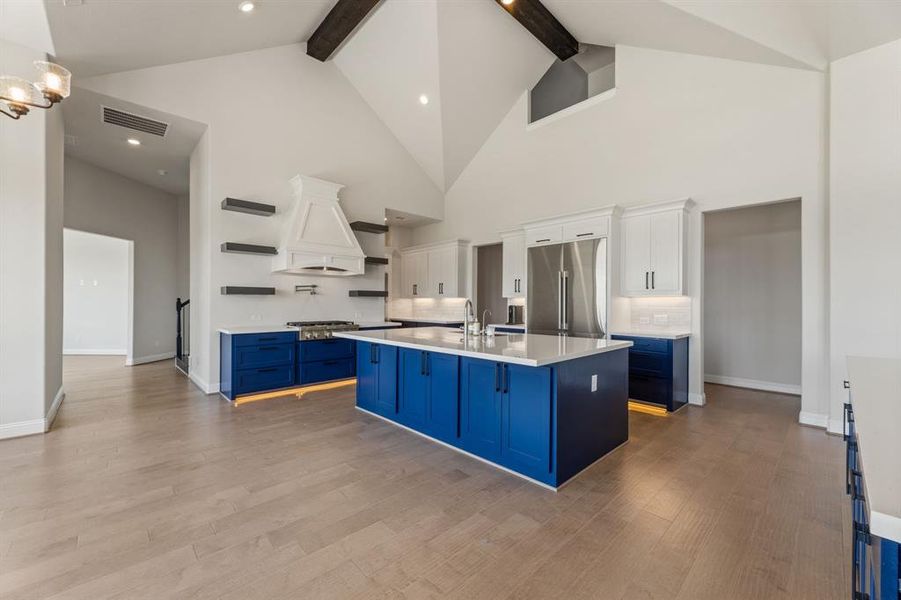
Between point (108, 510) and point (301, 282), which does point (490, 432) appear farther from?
point (301, 282)

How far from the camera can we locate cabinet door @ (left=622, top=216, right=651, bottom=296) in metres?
4.92

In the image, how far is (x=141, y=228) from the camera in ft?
25.5

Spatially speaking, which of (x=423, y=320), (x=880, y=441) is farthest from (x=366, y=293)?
(x=880, y=441)

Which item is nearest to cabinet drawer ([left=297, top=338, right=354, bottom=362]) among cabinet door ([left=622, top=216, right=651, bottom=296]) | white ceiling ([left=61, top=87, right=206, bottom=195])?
white ceiling ([left=61, top=87, right=206, bottom=195])

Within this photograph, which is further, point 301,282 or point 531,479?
point 301,282

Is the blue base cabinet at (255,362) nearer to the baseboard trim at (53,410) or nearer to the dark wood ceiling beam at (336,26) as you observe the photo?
the baseboard trim at (53,410)

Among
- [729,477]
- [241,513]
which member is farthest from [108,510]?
[729,477]

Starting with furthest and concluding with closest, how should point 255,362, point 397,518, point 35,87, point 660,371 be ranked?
point 255,362 < point 660,371 < point 35,87 < point 397,518

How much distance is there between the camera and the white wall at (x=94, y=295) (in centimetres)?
856

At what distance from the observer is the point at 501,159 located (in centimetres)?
702

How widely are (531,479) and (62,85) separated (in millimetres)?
4070

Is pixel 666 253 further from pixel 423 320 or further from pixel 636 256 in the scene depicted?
pixel 423 320

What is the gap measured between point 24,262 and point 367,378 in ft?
10.6

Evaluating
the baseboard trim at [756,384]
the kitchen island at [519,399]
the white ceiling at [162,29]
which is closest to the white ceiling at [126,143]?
the white ceiling at [162,29]
